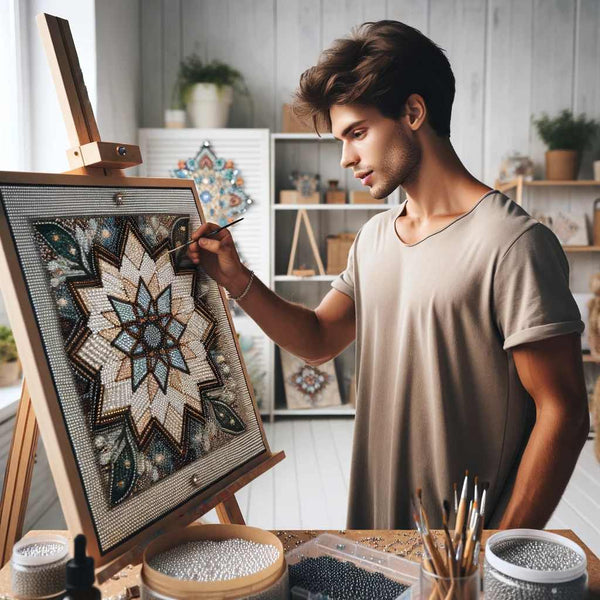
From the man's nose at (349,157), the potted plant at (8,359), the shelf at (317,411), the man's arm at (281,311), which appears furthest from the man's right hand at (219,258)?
the shelf at (317,411)

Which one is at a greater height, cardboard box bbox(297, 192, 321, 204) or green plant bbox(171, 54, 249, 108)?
green plant bbox(171, 54, 249, 108)

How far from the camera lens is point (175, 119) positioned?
14.0 ft

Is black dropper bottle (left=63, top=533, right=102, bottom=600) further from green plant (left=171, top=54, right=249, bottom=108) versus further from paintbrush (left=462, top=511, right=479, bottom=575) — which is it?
green plant (left=171, top=54, right=249, bottom=108)

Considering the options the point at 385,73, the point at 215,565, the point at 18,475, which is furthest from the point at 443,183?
the point at 18,475

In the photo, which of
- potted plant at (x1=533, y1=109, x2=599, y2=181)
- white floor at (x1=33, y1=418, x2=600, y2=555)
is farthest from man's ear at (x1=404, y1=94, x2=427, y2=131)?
potted plant at (x1=533, y1=109, x2=599, y2=181)

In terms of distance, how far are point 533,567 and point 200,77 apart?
13.1 feet

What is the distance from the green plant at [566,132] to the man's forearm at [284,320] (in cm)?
344

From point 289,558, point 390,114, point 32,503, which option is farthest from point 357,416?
point 32,503

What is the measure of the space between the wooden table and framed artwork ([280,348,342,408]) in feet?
10.9

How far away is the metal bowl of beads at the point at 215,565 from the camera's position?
73cm

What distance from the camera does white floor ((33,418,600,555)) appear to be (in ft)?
9.26

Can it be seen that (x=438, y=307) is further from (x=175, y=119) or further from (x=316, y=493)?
(x=175, y=119)

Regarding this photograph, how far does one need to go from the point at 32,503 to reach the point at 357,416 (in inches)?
62.5

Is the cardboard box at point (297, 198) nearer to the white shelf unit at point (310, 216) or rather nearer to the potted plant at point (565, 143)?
the white shelf unit at point (310, 216)
